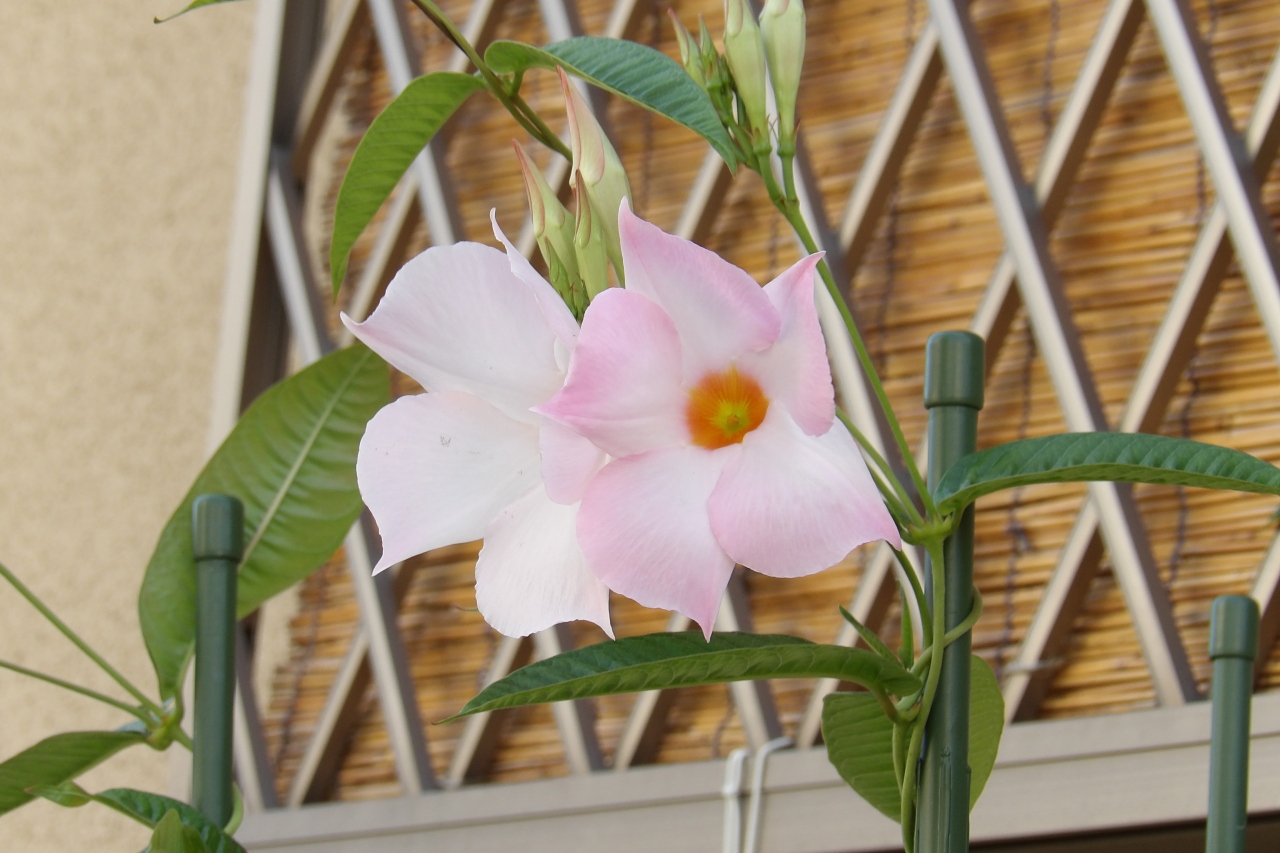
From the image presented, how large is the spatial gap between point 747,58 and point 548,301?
0.07 metres

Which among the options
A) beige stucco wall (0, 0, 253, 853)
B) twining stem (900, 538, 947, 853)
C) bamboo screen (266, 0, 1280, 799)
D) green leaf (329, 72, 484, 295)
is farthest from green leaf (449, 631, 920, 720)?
beige stucco wall (0, 0, 253, 853)

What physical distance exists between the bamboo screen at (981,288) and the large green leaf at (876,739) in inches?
29.3

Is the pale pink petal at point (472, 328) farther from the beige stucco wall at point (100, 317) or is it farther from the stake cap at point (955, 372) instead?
the beige stucco wall at point (100, 317)

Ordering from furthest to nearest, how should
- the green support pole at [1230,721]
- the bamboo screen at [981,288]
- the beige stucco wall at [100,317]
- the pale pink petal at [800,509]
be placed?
the beige stucco wall at [100,317] → the bamboo screen at [981,288] → the green support pole at [1230,721] → the pale pink petal at [800,509]

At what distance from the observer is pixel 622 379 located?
0.16 metres

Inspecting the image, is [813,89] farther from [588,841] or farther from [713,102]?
[713,102]

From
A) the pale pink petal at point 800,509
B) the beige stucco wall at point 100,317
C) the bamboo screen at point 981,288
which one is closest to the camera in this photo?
the pale pink petal at point 800,509

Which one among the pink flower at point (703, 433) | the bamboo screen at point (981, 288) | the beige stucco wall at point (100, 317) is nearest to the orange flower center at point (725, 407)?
the pink flower at point (703, 433)

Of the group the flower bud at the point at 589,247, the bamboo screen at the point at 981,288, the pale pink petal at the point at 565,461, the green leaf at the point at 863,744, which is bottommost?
the green leaf at the point at 863,744

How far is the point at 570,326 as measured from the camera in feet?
0.58

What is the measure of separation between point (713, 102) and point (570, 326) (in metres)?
0.06

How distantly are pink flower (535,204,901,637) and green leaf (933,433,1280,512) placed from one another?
39mm

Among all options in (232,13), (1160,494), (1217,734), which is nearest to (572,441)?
(1217,734)

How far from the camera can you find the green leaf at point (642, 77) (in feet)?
0.67
